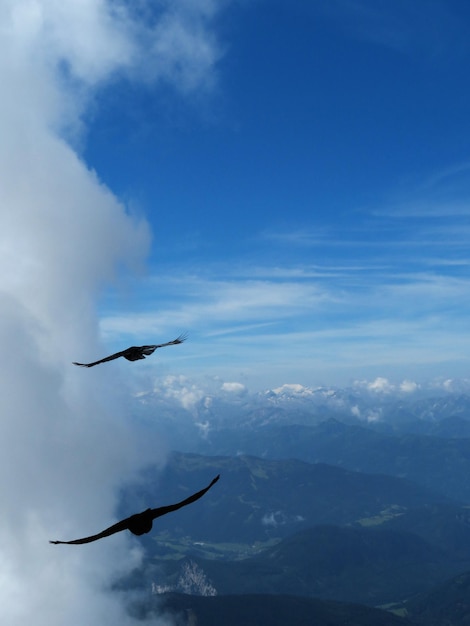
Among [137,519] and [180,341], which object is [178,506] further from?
[180,341]

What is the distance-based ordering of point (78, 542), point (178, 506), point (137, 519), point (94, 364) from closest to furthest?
point (137, 519) → point (78, 542) → point (178, 506) → point (94, 364)

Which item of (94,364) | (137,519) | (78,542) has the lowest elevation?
(78,542)

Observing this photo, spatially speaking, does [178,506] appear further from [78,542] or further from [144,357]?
[144,357]

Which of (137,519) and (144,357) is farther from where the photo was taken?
(144,357)

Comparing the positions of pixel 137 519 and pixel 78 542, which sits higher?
pixel 137 519

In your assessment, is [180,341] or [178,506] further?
[180,341]

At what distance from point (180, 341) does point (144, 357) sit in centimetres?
55

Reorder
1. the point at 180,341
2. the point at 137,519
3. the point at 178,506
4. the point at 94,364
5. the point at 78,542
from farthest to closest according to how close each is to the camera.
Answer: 1. the point at 180,341
2. the point at 94,364
3. the point at 178,506
4. the point at 78,542
5. the point at 137,519

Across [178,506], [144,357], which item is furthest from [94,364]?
[178,506]

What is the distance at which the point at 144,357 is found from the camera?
22.6ft

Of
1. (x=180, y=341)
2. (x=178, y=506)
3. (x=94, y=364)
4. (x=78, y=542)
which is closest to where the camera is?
(x=78, y=542)

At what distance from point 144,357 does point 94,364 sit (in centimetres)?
82

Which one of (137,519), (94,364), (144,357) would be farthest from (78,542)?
(144,357)

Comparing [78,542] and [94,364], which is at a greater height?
[94,364]
